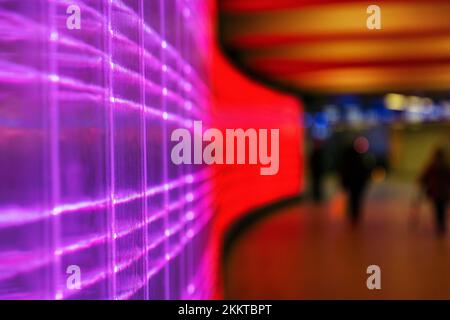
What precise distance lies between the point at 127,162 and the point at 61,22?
→ 30.3 inches

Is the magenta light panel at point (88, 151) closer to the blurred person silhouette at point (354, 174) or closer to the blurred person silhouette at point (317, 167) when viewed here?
the blurred person silhouette at point (354, 174)

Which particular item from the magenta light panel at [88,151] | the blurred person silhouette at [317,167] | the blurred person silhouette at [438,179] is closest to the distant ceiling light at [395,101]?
the blurred person silhouette at [317,167]

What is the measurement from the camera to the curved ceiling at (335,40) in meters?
7.78

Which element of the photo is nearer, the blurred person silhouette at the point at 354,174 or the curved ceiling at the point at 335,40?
the curved ceiling at the point at 335,40

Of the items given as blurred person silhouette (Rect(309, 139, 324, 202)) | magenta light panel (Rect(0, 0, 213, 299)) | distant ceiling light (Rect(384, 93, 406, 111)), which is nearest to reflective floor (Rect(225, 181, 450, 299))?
magenta light panel (Rect(0, 0, 213, 299))

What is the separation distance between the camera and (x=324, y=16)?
322 inches

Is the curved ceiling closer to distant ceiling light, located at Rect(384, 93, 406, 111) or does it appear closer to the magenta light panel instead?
the magenta light panel

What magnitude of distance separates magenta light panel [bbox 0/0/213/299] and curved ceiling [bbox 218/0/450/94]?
4327 millimetres

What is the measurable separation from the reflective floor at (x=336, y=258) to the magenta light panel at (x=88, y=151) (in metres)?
2.82

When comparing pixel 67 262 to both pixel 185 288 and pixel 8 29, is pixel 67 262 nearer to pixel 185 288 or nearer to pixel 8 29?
pixel 8 29

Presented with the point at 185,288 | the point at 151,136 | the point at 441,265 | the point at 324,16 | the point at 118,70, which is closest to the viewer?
the point at 118,70

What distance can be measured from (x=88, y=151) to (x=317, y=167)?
1443 centimetres

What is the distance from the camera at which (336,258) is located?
26.8 ft
